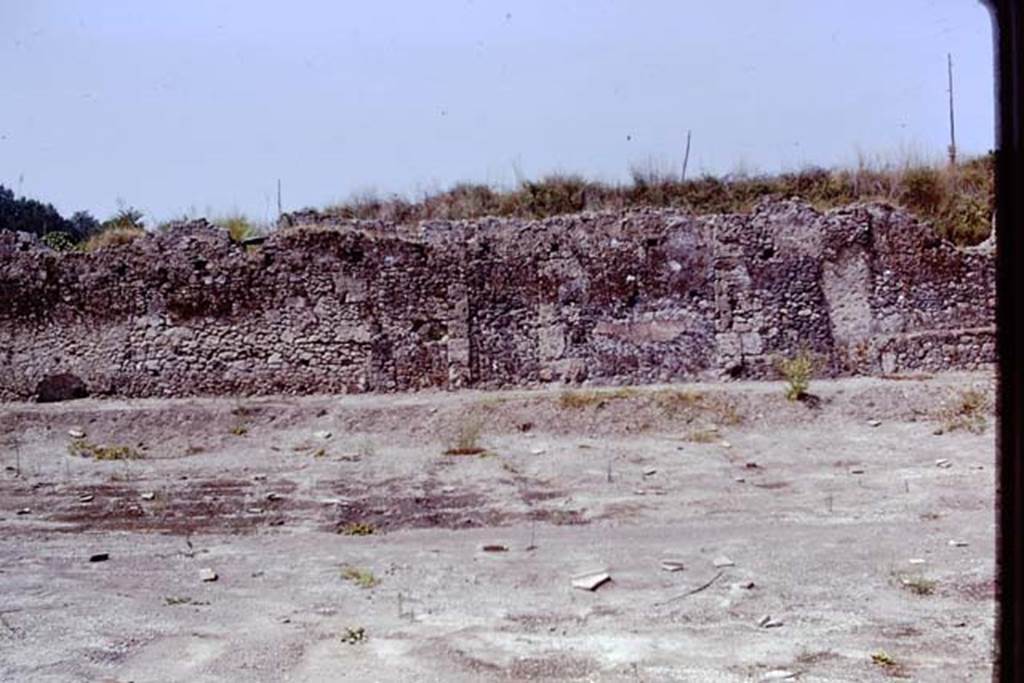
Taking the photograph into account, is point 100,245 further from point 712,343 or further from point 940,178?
point 940,178

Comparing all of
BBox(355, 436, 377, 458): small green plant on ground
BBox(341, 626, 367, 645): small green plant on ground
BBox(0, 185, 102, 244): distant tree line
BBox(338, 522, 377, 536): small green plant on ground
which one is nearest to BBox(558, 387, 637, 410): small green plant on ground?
BBox(355, 436, 377, 458): small green plant on ground

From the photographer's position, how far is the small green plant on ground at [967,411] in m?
10.8

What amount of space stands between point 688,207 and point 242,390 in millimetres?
8215

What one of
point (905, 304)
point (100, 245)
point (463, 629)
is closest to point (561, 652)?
point (463, 629)

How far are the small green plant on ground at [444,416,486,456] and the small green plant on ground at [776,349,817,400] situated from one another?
12.8ft

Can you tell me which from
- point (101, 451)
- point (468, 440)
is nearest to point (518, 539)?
point (468, 440)

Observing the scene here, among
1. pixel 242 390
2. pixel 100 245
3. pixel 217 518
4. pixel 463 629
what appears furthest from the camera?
pixel 100 245

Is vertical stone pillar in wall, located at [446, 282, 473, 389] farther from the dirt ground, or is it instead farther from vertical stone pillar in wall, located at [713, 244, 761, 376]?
vertical stone pillar in wall, located at [713, 244, 761, 376]

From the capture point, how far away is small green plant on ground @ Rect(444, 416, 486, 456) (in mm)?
11188

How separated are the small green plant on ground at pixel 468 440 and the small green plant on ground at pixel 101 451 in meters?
3.77

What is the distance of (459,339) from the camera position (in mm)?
14945

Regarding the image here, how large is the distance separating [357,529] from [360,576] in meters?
1.49

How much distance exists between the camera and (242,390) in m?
15.2

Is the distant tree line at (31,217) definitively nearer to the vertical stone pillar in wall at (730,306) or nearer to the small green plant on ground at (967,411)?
the vertical stone pillar in wall at (730,306)
